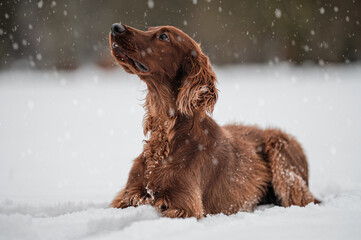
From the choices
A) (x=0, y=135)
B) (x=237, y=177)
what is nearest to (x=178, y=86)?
(x=237, y=177)

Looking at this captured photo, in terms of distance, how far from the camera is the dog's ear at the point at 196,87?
89.7 inches

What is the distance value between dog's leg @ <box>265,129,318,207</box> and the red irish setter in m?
0.08

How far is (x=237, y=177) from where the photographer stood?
2.58 metres

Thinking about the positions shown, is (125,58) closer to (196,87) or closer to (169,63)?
(169,63)

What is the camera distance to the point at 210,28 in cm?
1362

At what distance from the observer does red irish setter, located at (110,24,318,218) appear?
7.20 ft

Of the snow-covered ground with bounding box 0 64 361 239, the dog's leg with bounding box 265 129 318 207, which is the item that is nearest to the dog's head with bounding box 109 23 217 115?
the snow-covered ground with bounding box 0 64 361 239

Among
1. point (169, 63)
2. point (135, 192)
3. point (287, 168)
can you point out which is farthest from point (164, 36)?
point (287, 168)

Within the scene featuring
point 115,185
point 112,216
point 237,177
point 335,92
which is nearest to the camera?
point 112,216

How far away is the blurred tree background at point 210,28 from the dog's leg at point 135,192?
11.3m

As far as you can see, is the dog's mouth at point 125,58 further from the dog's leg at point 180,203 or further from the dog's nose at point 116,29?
the dog's leg at point 180,203

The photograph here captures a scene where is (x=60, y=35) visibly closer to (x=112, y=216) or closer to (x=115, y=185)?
(x=115, y=185)

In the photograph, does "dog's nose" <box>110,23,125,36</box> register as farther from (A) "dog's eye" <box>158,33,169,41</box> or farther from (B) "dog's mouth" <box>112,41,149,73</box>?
(A) "dog's eye" <box>158,33,169,41</box>

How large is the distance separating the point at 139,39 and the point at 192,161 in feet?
2.99
